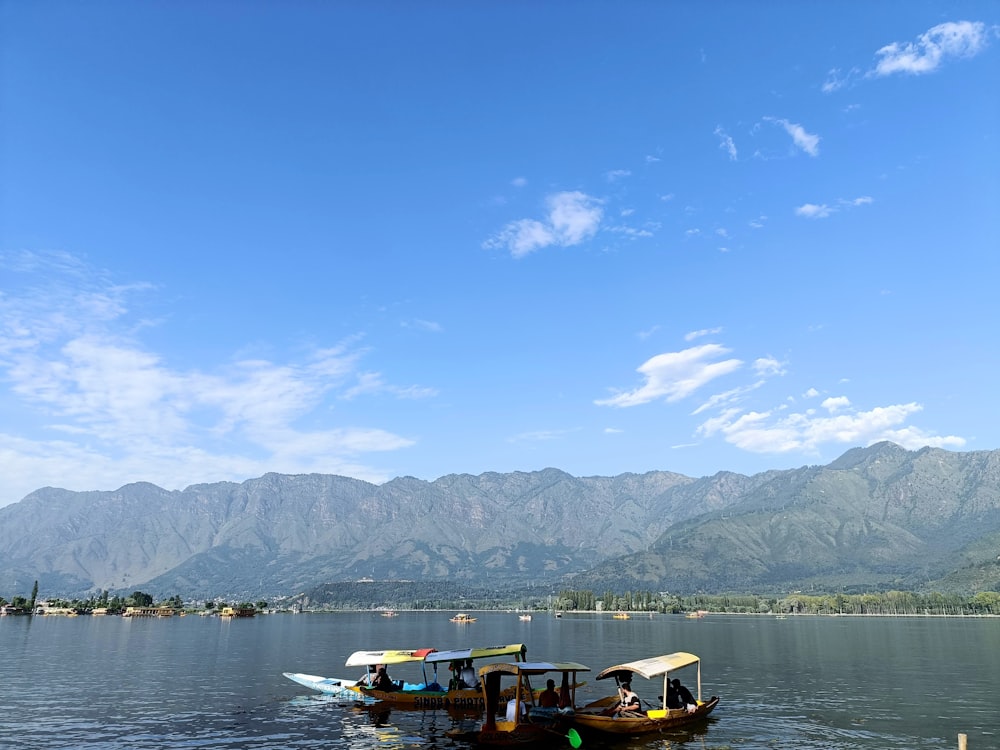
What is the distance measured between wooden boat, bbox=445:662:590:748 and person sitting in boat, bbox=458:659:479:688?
7.08 m

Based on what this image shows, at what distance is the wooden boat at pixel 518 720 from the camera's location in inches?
1690

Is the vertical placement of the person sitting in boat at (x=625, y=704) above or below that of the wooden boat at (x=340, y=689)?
above

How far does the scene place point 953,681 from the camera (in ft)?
250

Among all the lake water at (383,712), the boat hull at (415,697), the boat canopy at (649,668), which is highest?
the boat canopy at (649,668)

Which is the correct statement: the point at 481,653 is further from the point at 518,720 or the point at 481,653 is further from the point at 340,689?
the point at 340,689

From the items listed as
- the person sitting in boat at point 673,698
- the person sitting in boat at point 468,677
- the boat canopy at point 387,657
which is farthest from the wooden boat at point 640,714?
the boat canopy at point 387,657

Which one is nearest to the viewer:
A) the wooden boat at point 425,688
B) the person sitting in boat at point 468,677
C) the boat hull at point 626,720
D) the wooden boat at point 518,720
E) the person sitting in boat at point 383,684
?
the wooden boat at point 518,720

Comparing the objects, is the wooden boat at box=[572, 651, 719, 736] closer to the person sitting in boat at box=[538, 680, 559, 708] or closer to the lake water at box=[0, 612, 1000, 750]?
the lake water at box=[0, 612, 1000, 750]

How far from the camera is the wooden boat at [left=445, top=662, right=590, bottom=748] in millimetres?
42938

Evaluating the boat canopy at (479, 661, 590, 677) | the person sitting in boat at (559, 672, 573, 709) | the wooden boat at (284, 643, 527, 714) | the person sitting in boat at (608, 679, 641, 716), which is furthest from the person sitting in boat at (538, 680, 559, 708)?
the person sitting in boat at (608, 679, 641, 716)

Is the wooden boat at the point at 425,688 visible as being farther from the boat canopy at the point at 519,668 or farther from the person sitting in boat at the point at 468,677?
the boat canopy at the point at 519,668

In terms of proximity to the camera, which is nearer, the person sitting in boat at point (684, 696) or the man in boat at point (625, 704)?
the man in boat at point (625, 704)

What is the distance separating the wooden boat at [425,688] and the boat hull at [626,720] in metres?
6.61

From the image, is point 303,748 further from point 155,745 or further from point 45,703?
point 45,703
